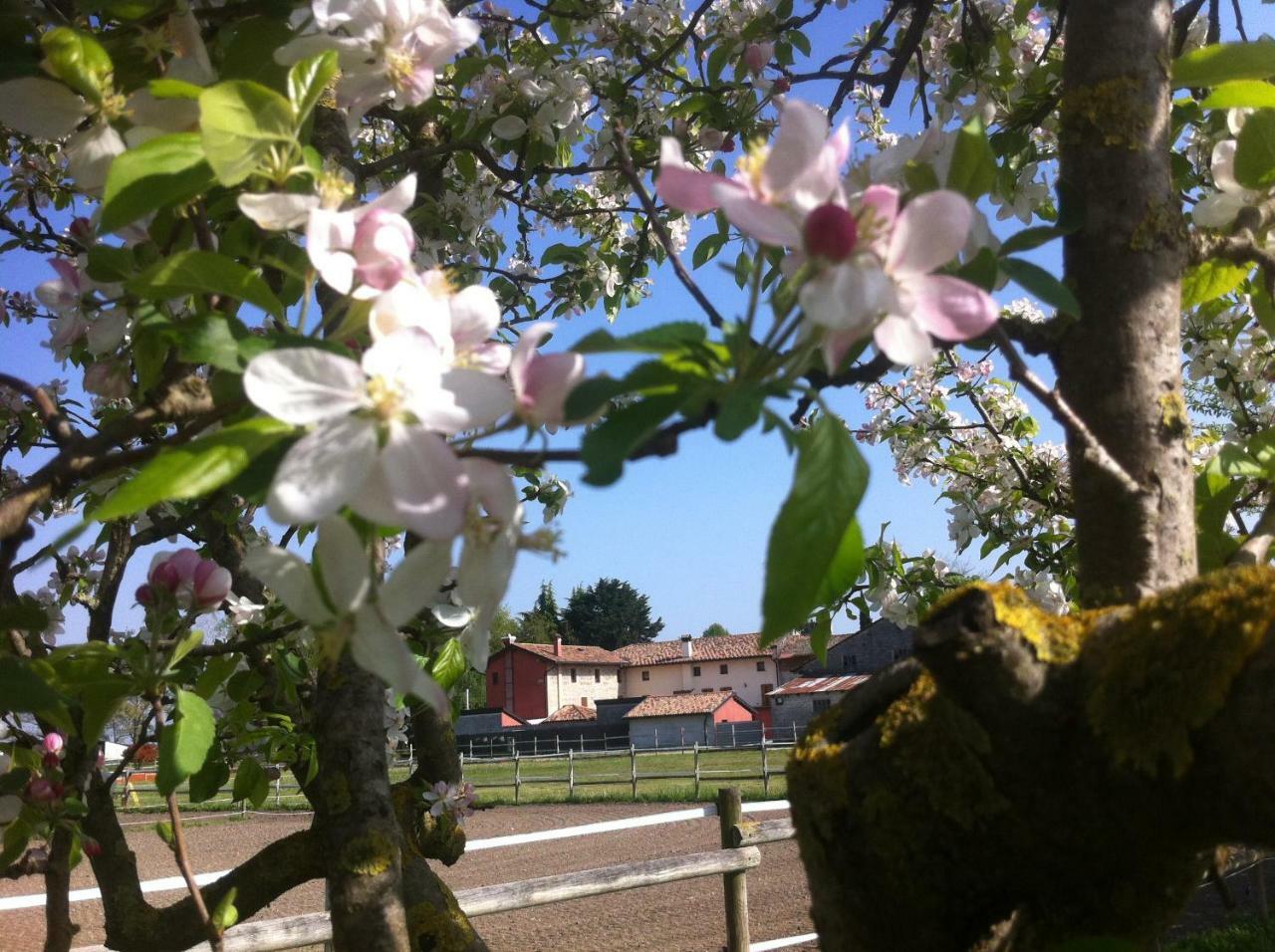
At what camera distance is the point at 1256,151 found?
0.96m

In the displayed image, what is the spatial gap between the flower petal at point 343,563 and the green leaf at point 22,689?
12.1 inches

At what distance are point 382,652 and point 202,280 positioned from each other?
0.27 metres

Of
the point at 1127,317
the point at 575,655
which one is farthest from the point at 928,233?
the point at 575,655

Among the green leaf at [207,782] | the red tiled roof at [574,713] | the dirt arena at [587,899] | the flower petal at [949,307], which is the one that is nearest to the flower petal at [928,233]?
the flower petal at [949,307]

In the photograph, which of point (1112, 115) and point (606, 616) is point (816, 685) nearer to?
point (606, 616)

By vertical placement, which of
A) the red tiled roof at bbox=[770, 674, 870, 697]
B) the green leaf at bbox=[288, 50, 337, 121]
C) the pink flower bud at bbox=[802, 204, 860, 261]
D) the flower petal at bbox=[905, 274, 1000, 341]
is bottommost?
the red tiled roof at bbox=[770, 674, 870, 697]

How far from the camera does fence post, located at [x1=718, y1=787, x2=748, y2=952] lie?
5.52 meters

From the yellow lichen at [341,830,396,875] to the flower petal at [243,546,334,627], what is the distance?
1.27m

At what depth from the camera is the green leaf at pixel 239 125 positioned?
60 centimetres

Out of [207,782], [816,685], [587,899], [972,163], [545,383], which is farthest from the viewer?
[816,685]

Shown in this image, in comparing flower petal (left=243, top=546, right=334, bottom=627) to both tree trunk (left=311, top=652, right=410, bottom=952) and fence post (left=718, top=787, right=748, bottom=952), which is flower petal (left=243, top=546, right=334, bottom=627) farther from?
fence post (left=718, top=787, right=748, bottom=952)

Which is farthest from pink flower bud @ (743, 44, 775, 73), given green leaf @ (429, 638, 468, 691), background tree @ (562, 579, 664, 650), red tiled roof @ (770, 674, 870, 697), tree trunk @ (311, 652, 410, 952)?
background tree @ (562, 579, 664, 650)

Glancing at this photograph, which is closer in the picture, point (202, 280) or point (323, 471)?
point (323, 471)

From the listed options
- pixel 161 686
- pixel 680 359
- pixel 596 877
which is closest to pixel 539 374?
pixel 680 359
